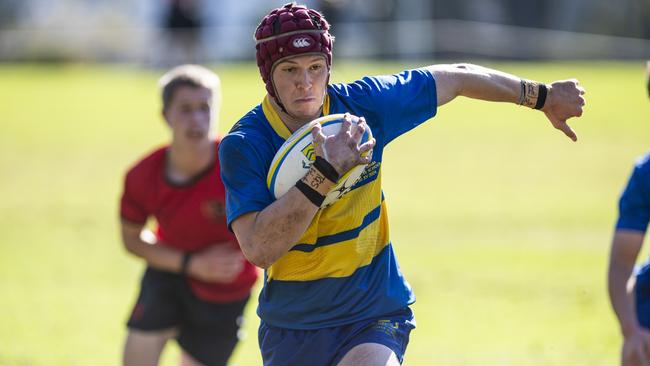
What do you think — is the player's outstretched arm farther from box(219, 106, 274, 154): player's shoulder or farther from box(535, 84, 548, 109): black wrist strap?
box(219, 106, 274, 154): player's shoulder

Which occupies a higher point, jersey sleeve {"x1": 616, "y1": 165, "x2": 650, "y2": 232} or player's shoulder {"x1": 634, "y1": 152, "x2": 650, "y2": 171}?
player's shoulder {"x1": 634, "y1": 152, "x2": 650, "y2": 171}

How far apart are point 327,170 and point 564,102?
5.01 feet

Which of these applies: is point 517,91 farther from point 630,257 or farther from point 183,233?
point 183,233

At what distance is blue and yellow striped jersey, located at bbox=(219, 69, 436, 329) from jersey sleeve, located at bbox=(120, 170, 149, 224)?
1.95 metres

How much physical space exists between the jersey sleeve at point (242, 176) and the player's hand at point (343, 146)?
33 centimetres

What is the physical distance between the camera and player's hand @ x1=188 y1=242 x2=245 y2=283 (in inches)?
271

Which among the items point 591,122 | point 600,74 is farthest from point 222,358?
point 600,74

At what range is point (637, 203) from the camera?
587cm

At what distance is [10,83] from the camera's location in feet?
95.3

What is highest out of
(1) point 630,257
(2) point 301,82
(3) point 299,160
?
(2) point 301,82

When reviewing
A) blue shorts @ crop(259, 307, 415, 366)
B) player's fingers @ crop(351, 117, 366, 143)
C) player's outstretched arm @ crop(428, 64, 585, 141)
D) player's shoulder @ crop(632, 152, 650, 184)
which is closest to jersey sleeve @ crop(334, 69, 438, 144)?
player's outstretched arm @ crop(428, 64, 585, 141)

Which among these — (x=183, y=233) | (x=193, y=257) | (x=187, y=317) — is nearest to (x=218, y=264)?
(x=193, y=257)

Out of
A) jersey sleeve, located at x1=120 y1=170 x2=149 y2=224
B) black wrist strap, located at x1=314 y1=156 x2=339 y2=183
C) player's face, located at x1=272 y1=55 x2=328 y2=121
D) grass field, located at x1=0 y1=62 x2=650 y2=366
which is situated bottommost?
grass field, located at x1=0 y1=62 x2=650 y2=366

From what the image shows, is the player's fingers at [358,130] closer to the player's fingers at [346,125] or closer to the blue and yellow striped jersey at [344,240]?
the player's fingers at [346,125]
